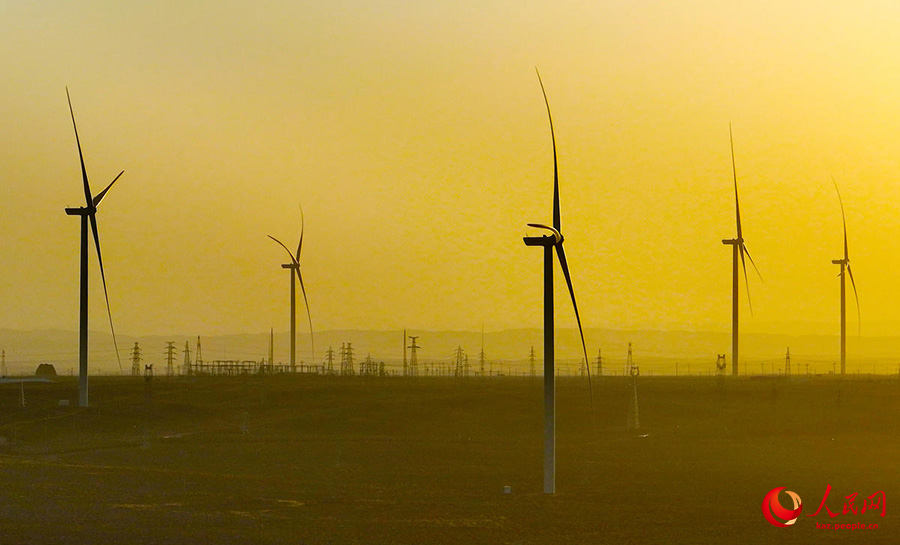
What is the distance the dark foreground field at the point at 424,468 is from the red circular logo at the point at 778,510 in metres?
0.38

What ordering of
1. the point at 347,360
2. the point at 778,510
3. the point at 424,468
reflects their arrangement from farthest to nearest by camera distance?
the point at 347,360 < the point at 424,468 < the point at 778,510

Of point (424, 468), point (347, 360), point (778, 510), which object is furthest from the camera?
point (347, 360)

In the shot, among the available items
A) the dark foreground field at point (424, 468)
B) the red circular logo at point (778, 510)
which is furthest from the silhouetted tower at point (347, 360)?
the red circular logo at point (778, 510)

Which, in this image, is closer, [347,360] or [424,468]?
[424,468]

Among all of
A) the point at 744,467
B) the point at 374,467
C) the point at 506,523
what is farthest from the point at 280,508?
the point at 744,467

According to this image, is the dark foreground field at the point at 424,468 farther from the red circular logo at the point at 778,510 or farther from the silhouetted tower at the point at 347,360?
the silhouetted tower at the point at 347,360

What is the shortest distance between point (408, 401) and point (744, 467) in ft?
132

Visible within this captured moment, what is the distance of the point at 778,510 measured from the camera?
1555 inches

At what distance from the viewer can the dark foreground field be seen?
117ft

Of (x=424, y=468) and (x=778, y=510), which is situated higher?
(x=424, y=468)

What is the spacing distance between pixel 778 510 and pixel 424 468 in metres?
15.6

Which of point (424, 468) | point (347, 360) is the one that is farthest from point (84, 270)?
point (347, 360)

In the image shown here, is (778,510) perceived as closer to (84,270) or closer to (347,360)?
(84,270)

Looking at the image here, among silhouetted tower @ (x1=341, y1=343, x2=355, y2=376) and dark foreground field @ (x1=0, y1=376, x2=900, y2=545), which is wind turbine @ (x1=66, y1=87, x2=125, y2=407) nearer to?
dark foreground field @ (x1=0, y1=376, x2=900, y2=545)
